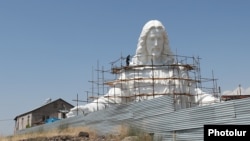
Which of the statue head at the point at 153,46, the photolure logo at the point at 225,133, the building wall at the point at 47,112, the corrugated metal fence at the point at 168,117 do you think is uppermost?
the statue head at the point at 153,46

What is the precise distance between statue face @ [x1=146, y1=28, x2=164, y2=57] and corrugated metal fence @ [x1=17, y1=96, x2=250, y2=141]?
649 cm

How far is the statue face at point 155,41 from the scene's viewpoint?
25766mm

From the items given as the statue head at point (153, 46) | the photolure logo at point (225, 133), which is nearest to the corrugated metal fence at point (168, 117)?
the photolure logo at point (225, 133)

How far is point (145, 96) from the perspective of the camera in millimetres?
23062

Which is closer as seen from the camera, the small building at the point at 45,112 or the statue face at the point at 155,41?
the statue face at the point at 155,41

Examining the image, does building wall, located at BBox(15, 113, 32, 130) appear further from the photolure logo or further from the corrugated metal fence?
the photolure logo

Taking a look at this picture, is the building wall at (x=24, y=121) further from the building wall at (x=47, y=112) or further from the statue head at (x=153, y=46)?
the statue head at (x=153, y=46)

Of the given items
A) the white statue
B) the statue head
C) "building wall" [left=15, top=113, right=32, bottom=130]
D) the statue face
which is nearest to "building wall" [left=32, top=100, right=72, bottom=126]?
"building wall" [left=15, top=113, right=32, bottom=130]

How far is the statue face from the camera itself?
84.5 ft

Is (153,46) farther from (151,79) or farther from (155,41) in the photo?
(151,79)

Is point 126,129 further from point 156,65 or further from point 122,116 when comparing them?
point 156,65

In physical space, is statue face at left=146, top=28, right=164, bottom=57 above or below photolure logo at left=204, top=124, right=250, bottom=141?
above

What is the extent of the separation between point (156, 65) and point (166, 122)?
30.1 feet

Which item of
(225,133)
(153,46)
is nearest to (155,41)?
(153,46)
